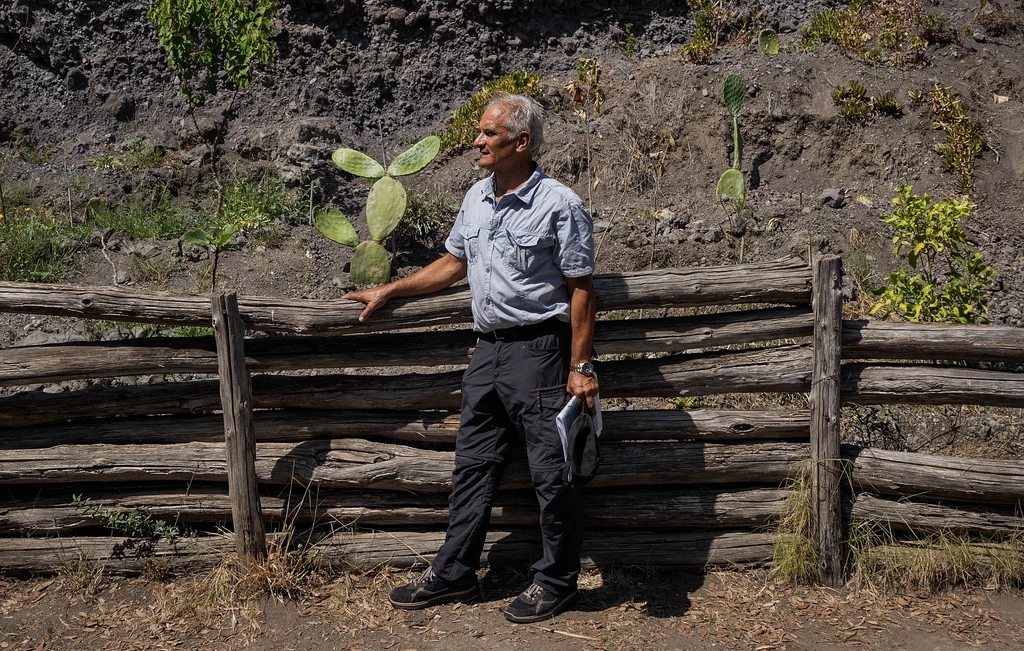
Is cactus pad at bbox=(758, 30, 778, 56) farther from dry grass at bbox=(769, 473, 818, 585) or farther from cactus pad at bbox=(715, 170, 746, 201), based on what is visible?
dry grass at bbox=(769, 473, 818, 585)

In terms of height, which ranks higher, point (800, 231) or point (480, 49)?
point (480, 49)

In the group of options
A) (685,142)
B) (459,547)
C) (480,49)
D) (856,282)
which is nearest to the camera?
(459,547)

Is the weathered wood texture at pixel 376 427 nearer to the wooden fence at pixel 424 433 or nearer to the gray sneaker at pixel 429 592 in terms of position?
the wooden fence at pixel 424 433

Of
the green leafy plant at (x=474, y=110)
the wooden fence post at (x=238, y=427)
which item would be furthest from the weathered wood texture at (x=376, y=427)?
the green leafy plant at (x=474, y=110)

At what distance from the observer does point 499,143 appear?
140 inches

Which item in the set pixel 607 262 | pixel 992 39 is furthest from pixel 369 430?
pixel 992 39

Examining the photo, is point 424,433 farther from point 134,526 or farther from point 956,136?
point 956,136

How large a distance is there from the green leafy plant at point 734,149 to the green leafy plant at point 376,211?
8.58 feet

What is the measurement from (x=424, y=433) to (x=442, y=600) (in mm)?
738

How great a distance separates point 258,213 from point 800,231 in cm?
424

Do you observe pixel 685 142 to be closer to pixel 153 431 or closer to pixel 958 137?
pixel 958 137

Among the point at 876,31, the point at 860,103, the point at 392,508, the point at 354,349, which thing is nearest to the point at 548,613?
the point at 392,508

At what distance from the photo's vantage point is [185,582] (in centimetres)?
415

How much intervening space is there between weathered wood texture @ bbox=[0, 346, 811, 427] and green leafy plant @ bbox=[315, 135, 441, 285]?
162cm
